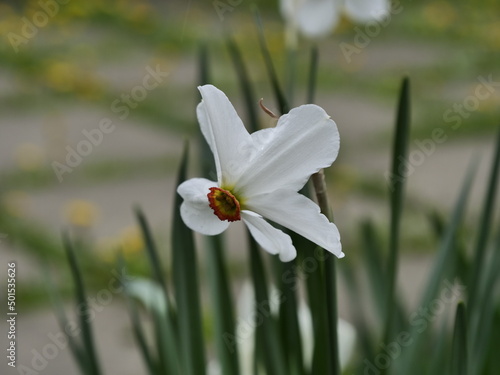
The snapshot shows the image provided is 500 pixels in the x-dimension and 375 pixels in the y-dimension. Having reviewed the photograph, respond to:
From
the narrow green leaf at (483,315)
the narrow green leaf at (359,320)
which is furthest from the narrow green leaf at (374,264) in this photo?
the narrow green leaf at (483,315)

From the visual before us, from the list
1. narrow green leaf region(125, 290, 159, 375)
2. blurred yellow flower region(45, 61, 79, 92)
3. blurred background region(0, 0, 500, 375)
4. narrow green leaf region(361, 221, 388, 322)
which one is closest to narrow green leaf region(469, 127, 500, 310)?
narrow green leaf region(361, 221, 388, 322)

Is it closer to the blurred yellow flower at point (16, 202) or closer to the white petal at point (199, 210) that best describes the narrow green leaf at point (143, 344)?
the white petal at point (199, 210)

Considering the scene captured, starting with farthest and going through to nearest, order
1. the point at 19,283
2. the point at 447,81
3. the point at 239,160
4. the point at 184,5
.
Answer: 1. the point at 184,5
2. the point at 447,81
3. the point at 19,283
4. the point at 239,160

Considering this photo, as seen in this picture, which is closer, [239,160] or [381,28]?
[239,160]

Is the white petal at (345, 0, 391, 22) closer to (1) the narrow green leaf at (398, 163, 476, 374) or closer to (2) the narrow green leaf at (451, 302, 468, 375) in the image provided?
(1) the narrow green leaf at (398, 163, 476, 374)

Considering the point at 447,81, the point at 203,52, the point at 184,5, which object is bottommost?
the point at 203,52

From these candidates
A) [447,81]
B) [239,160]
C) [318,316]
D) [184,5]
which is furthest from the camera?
[184,5]

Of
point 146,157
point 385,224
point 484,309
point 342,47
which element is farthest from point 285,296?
point 342,47

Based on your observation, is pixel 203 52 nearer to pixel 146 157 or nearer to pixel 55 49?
pixel 146 157
